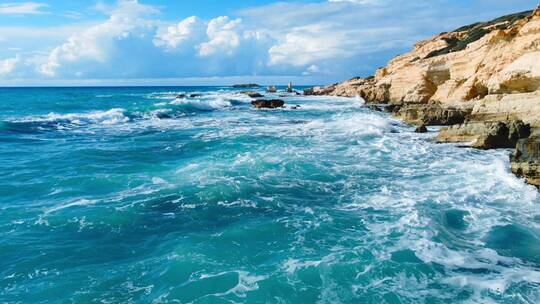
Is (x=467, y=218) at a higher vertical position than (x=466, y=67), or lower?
lower

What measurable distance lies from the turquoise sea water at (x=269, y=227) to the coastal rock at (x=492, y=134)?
0.59 metres

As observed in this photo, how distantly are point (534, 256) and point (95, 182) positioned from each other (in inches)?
496

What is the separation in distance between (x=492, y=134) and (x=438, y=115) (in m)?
8.51

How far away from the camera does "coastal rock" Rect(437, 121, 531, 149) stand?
17328 mm

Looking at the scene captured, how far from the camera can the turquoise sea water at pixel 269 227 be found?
7348 mm

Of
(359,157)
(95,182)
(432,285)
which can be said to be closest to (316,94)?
(359,157)

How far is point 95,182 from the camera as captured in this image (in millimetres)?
14211

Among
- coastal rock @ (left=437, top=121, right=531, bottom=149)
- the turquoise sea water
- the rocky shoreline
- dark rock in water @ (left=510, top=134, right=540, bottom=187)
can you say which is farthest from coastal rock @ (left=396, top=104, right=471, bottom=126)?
dark rock in water @ (left=510, top=134, right=540, bottom=187)

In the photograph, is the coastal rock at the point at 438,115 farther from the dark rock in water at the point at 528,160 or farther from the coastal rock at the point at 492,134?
the dark rock in water at the point at 528,160

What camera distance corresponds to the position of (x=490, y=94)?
22000 mm

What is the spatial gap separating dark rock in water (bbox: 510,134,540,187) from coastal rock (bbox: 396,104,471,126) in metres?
11.1

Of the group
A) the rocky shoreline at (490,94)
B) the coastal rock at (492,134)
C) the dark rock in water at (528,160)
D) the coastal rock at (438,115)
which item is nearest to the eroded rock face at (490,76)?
the rocky shoreline at (490,94)

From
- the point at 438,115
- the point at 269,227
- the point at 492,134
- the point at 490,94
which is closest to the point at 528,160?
the point at 492,134

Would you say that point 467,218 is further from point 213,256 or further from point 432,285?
point 213,256
